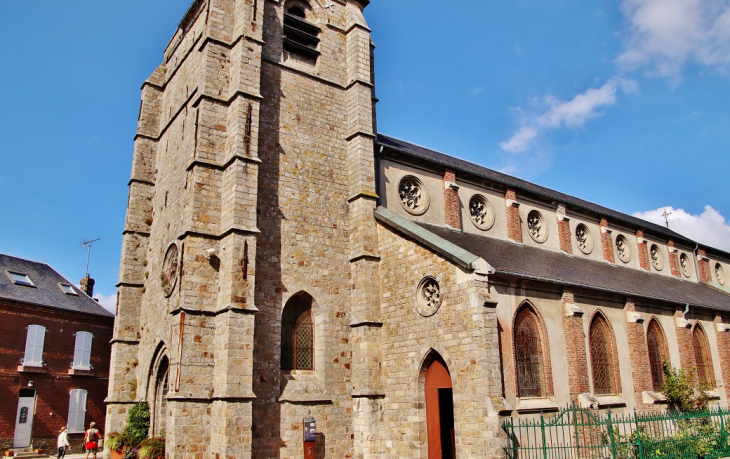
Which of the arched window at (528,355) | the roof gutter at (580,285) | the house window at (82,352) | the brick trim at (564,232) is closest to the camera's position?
the roof gutter at (580,285)

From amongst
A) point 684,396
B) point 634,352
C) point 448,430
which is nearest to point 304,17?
point 448,430

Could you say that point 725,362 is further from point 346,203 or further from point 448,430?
point 346,203

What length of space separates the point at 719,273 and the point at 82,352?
3360 centimetres

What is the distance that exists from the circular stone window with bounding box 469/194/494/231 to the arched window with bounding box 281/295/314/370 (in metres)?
7.31

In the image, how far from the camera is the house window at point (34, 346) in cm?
2259

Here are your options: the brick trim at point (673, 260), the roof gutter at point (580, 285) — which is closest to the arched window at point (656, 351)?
the roof gutter at point (580, 285)

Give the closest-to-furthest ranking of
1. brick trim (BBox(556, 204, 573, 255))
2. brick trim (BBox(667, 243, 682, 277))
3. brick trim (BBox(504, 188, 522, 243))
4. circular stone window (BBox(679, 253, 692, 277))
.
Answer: brick trim (BBox(504, 188, 522, 243)) < brick trim (BBox(556, 204, 573, 255)) < brick trim (BBox(667, 243, 682, 277)) < circular stone window (BBox(679, 253, 692, 277))

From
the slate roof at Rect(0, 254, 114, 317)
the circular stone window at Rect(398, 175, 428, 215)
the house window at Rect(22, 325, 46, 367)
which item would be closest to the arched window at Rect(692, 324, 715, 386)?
the circular stone window at Rect(398, 175, 428, 215)

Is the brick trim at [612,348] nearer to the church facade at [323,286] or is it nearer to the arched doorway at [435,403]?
the church facade at [323,286]

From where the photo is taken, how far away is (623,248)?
84.9 feet

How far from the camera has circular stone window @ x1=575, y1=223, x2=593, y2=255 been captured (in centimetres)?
2366

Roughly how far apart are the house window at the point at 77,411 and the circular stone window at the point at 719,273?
33067 mm

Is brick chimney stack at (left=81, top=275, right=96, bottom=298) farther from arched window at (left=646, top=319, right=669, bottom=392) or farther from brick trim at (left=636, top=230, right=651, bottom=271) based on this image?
brick trim at (left=636, top=230, right=651, bottom=271)

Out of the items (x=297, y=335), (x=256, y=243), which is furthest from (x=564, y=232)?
(x=256, y=243)
